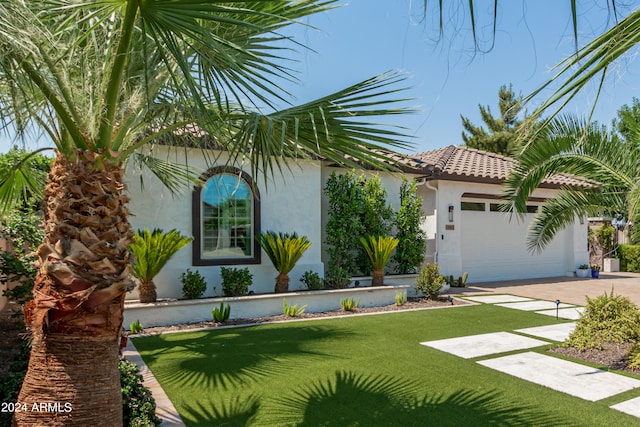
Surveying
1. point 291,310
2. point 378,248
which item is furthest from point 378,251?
point 291,310

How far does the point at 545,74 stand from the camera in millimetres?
2207

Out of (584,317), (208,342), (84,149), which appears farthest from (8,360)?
(584,317)

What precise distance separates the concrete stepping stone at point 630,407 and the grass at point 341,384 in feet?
0.41

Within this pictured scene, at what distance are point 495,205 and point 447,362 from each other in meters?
12.9

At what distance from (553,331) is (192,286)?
A: 836 centimetres

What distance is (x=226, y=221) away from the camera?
1187 centimetres

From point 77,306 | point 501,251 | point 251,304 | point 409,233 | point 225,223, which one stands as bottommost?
point 251,304

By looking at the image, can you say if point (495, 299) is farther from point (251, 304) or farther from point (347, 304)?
point (251, 304)

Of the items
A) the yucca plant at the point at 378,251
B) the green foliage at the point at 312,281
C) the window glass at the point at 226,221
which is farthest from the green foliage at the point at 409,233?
the window glass at the point at 226,221

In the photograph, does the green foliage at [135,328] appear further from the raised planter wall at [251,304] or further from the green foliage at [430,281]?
the green foliage at [430,281]

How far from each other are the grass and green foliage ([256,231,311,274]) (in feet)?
8.53

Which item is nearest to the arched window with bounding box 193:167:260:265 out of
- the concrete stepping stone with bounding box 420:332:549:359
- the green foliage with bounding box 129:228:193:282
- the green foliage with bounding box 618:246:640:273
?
the green foliage with bounding box 129:228:193:282

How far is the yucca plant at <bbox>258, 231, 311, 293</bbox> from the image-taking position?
11320 mm

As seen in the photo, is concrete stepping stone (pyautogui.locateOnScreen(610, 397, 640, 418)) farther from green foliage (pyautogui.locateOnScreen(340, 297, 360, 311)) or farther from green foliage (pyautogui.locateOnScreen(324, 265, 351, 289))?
green foliage (pyautogui.locateOnScreen(324, 265, 351, 289))
